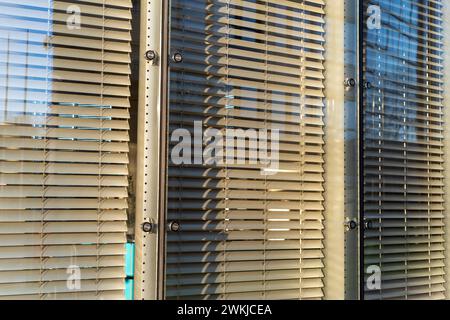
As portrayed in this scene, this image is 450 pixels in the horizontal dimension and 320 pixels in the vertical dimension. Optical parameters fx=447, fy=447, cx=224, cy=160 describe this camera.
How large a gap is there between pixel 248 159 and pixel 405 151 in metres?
0.83

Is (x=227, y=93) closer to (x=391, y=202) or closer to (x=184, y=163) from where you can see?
(x=184, y=163)

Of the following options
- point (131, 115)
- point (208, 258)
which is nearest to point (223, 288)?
point (208, 258)

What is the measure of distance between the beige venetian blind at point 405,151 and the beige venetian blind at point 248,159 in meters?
0.26

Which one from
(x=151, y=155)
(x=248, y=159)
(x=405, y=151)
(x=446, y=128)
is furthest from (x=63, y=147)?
(x=446, y=128)

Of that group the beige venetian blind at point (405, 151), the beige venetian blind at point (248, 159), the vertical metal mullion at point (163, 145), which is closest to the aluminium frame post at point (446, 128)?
the beige venetian blind at point (405, 151)

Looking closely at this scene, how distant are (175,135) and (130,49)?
38 centimetres

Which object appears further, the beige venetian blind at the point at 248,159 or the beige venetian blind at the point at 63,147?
the beige venetian blind at the point at 248,159

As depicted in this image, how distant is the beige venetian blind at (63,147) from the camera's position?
5.20ft

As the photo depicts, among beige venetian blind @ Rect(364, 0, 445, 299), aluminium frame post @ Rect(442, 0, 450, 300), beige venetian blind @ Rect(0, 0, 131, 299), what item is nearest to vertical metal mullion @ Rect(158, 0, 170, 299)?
beige venetian blind @ Rect(0, 0, 131, 299)

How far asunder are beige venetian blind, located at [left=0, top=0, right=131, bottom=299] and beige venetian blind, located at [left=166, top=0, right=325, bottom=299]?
8.7 inches

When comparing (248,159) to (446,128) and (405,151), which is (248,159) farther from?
(446,128)

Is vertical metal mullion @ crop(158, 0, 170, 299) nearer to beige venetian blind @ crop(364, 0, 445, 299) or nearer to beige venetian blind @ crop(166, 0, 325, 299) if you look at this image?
beige venetian blind @ crop(166, 0, 325, 299)

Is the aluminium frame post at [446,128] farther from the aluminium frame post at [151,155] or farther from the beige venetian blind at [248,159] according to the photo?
the aluminium frame post at [151,155]

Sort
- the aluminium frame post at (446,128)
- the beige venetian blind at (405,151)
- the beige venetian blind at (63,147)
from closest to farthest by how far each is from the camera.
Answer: the beige venetian blind at (63,147)
the beige venetian blind at (405,151)
the aluminium frame post at (446,128)
